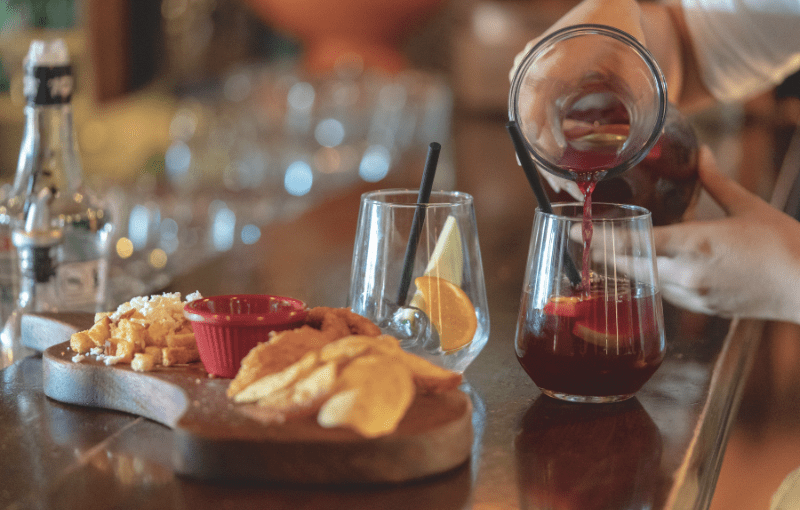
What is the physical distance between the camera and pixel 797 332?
1.16 metres

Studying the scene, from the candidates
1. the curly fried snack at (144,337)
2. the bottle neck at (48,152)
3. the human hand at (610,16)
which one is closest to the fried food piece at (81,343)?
the curly fried snack at (144,337)

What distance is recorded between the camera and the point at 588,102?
0.83m

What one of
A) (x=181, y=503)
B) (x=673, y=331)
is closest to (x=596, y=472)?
(x=181, y=503)

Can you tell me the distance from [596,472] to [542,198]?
0.80ft

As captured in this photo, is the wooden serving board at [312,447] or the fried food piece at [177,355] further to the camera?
the fried food piece at [177,355]

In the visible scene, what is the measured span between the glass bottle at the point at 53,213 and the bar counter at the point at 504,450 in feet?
0.57

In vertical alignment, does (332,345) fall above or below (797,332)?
above

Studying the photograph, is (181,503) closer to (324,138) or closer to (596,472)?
(596,472)

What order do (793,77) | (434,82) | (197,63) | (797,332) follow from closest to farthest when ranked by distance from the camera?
1. (797,332)
2. (793,77)
3. (434,82)
4. (197,63)

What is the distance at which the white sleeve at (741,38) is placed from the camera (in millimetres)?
1337

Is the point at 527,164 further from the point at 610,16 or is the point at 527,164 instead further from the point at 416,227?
the point at 610,16

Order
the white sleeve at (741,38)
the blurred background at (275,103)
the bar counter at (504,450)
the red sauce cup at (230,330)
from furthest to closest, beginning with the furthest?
the blurred background at (275,103) < the white sleeve at (741,38) < the red sauce cup at (230,330) < the bar counter at (504,450)

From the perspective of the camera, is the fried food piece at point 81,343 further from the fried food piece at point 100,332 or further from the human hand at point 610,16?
the human hand at point 610,16

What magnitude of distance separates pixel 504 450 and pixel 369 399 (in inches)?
5.3
